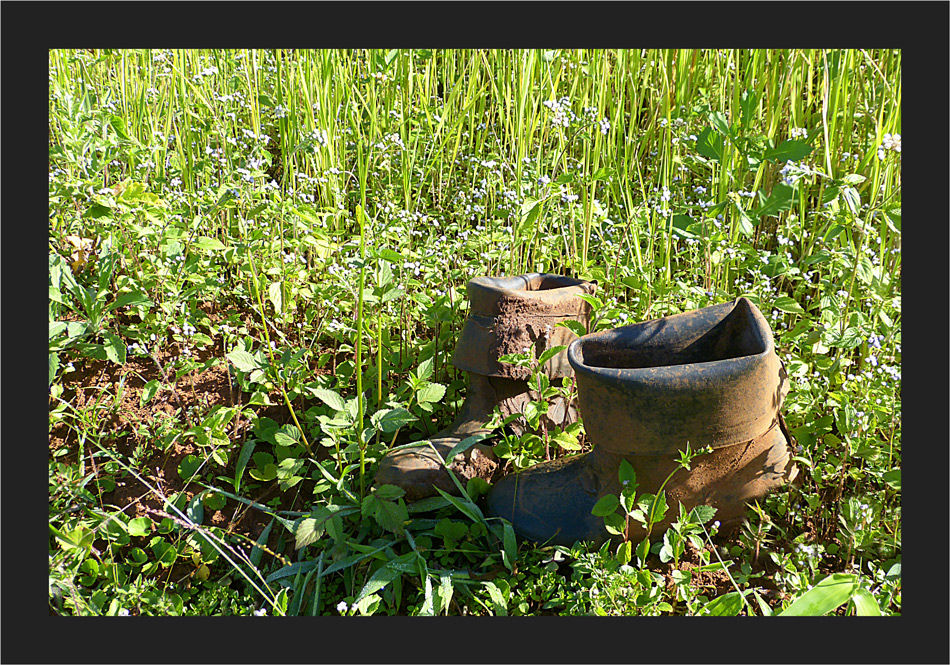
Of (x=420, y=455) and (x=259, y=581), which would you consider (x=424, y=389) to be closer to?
(x=420, y=455)

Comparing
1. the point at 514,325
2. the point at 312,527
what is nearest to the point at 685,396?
the point at 514,325

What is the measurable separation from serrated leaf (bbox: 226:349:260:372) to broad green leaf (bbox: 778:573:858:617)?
1116 millimetres

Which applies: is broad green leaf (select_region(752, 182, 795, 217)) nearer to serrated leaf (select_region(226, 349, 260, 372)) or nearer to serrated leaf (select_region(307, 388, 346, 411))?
serrated leaf (select_region(307, 388, 346, 411))

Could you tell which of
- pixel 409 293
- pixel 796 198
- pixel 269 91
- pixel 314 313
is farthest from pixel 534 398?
pixel 269 91

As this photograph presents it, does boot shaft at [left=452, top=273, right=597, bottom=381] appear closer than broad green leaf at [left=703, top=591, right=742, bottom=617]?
No

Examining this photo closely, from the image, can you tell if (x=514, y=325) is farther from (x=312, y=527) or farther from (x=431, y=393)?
(x=312, y=527)

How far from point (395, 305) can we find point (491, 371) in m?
0.43

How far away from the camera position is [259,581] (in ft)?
Answer: 4.68

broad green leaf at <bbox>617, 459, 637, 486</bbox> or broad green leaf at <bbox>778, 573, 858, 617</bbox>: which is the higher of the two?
broad green leaf at <bbox>617, 459, 637, 486</bbox>

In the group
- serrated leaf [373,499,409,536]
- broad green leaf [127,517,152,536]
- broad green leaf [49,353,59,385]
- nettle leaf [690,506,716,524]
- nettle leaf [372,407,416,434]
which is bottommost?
broad green leaf [127,517,152,536]

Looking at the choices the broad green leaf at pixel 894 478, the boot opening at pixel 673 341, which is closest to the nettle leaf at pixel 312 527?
the boot opening at pixel 673 341

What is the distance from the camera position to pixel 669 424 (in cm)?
123

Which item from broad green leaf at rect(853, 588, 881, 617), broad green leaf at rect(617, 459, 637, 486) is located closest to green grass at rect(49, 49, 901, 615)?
broad green leaf at rect(853, 588, 881, 617)

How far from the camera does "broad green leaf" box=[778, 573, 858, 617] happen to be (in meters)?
1.02
